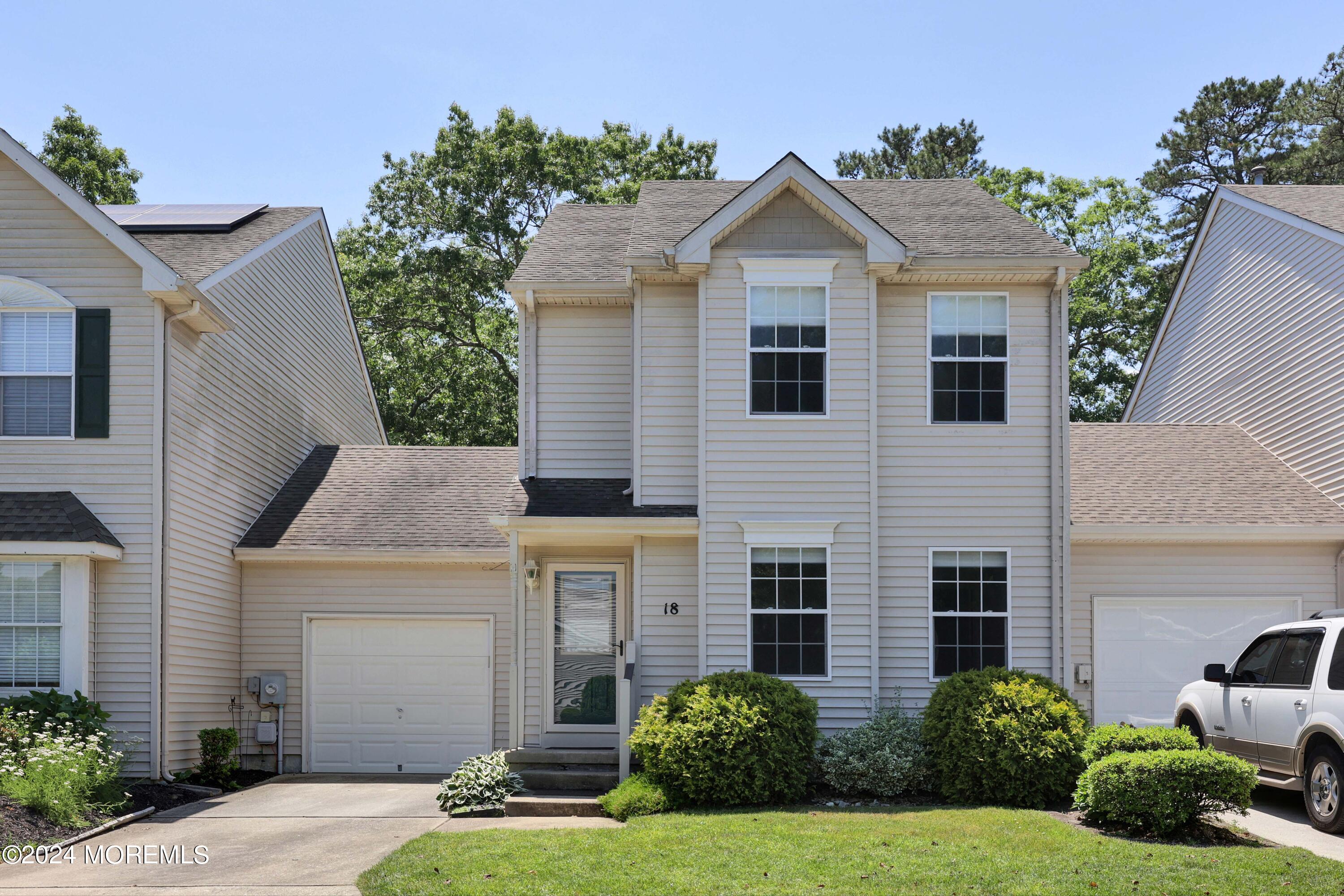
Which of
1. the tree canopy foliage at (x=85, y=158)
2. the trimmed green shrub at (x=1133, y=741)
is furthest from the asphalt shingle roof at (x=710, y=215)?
the tree canopy foliage at (x=85, y=158)

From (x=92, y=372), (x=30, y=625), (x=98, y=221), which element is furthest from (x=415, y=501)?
(x=98, y=221)

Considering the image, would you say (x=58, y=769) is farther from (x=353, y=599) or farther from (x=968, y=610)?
(x=968, y=610)

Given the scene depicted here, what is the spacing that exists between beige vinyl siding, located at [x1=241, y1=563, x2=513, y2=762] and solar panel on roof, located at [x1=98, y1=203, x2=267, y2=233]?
198 inches

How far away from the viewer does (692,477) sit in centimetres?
1427

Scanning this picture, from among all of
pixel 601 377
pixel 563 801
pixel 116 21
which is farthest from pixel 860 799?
pixel 116 21

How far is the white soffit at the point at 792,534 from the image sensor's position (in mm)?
13828

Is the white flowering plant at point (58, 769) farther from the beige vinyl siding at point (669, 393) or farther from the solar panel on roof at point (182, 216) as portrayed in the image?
the solar panel on roof at point (182, 216)

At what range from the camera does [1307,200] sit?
19.0 m

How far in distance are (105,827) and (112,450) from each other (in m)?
4.60

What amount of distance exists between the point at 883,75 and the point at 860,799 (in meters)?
11.7

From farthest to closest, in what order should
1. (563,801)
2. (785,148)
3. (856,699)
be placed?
(785,148) → (856,699) → (563,801)

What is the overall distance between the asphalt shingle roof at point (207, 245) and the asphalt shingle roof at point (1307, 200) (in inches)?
602

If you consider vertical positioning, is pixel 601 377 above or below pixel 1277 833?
above

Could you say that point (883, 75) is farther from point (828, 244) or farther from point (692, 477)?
point (692, 477)
